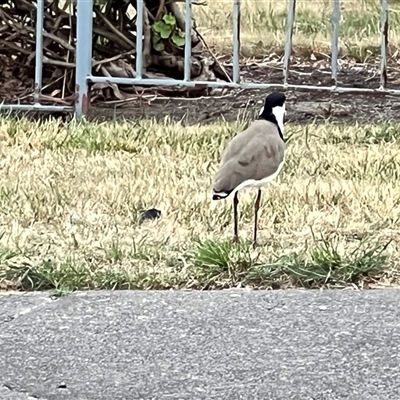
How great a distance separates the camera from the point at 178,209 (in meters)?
5.43

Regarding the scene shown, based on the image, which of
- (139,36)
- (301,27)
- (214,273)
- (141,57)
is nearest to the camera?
(214,273)

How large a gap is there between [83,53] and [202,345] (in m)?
4.13

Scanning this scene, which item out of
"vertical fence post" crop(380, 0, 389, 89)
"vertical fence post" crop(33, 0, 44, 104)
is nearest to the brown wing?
"vertical fence post" crop(380, 0, 389, 89)

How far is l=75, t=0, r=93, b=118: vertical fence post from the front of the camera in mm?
7652

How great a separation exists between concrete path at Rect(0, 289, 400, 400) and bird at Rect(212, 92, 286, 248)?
54 centimetres

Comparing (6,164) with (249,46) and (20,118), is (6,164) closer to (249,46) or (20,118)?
(20,118)

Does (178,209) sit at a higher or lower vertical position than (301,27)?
lower

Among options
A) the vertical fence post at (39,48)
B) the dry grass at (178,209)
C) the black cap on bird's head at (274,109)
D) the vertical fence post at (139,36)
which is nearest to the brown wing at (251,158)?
the black cap on bird's head at (274,109)

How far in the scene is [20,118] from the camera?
304 inches

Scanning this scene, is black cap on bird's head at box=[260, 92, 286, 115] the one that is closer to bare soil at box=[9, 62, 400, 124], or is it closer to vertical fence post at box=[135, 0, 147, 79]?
vertical fence post at box=[135, 0, 147, 79]

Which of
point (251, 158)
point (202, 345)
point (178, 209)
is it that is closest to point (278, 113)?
point (251, 158)

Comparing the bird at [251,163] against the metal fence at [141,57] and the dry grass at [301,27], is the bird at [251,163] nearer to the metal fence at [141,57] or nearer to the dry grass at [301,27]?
the metal fence at [141,57]

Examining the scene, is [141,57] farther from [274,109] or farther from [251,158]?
[251,158]

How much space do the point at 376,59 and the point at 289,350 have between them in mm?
6571
